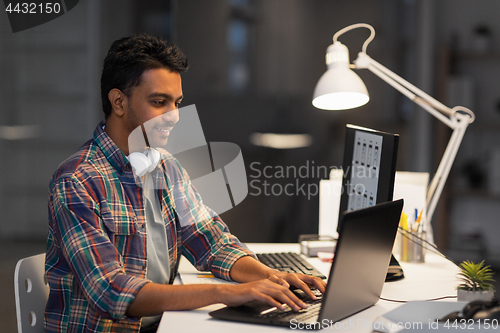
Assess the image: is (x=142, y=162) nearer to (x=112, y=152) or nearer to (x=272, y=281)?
(x=112, y=152)

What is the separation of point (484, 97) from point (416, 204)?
2.03 m

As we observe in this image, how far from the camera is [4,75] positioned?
1.66 m

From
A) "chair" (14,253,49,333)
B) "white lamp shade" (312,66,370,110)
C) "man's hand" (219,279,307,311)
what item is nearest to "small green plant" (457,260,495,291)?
"man's hand" (219,279,307,311)

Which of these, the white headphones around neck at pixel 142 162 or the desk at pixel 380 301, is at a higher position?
the white headphones around neck at pixel 142 162

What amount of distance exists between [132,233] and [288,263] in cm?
50

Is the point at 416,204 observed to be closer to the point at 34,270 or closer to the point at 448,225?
the point at 34,270

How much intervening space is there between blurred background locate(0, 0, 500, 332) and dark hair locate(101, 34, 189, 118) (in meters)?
0.61

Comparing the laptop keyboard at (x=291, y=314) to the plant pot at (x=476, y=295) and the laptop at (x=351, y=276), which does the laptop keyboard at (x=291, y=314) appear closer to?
the laptop at (x=351, y=276)

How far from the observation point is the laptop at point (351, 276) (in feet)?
2.78

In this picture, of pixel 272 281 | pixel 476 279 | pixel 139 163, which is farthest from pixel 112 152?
pixel 476 279

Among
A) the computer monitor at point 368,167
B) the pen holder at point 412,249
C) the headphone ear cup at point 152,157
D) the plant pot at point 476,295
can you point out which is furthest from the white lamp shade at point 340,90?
the plant pot at point 476,295

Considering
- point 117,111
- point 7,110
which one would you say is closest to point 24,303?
point 117,111

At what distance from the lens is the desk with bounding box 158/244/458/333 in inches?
36.2

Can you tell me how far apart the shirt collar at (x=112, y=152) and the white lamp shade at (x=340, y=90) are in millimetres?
742
